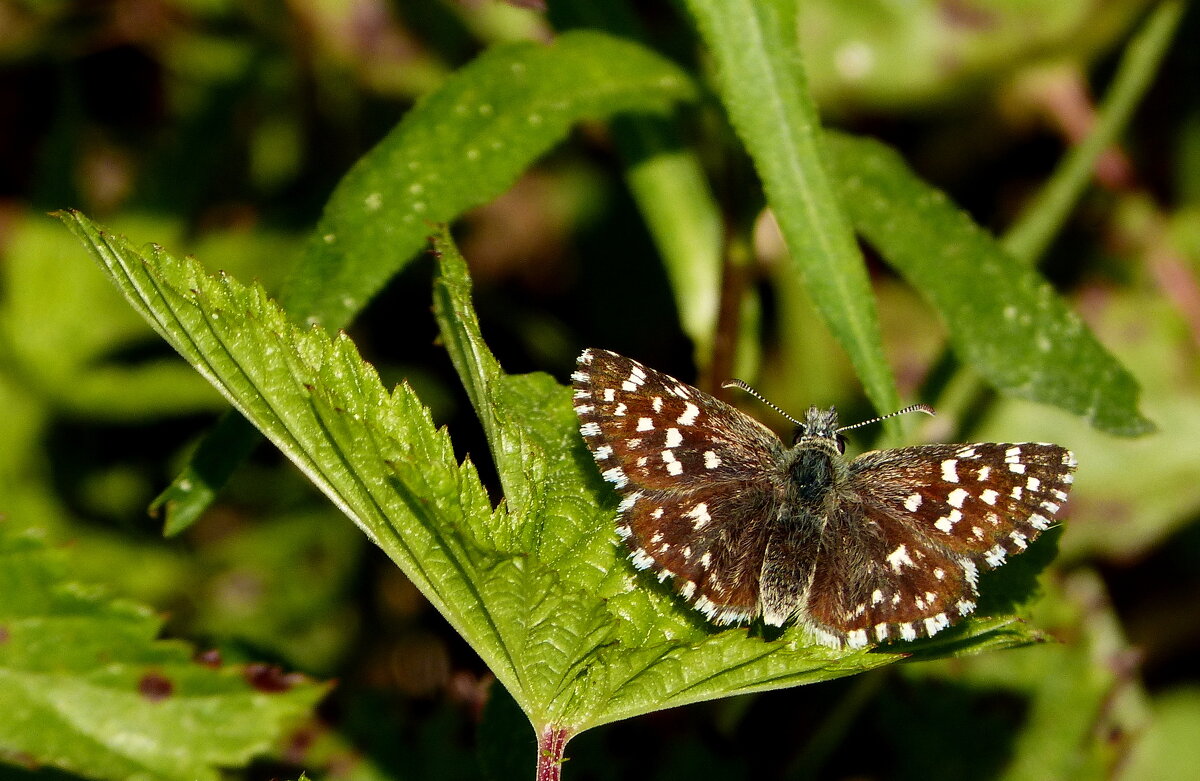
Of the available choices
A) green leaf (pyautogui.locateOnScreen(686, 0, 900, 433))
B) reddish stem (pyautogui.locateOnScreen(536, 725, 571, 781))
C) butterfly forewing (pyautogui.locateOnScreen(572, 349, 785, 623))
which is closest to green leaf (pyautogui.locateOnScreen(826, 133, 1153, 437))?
green leaf (pyautogui.locateOnScreen(686, 0, 900, 433))

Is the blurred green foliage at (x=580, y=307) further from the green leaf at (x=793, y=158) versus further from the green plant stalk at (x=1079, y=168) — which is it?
the green leaf at (x=793, y=158)

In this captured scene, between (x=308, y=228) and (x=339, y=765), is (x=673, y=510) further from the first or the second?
(x=308, y=228)

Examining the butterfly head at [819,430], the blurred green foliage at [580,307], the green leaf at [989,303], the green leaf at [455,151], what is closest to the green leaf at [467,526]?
the green leaf at [455,151]

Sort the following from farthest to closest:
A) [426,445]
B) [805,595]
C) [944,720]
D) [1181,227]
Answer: [1181,227]
[944,720]
[805,595]
[426,445]

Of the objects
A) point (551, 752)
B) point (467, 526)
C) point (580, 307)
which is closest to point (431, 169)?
point (467, 526)

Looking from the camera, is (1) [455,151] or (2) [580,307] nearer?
(1) [455,151]

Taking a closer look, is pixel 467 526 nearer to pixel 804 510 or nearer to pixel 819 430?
pixel 804 510

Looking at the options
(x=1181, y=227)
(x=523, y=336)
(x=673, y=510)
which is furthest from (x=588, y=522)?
(x=1181, y=227)

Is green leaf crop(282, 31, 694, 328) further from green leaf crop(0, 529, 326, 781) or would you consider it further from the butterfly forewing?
green leaf crop(0, 529, 326, 781)
